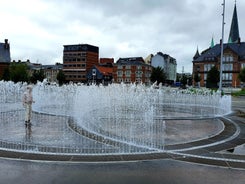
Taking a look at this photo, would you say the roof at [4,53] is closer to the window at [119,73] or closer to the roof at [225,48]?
the window at [119,73]

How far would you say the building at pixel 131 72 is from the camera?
348 feet

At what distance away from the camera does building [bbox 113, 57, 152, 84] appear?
348ft

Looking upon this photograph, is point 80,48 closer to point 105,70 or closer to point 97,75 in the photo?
point 105,70

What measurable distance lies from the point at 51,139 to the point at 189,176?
488 centimetres

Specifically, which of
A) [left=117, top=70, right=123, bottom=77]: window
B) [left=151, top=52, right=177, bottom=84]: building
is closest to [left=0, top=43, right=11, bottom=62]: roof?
[left=117, top=70, right=123, bottom=77]: window

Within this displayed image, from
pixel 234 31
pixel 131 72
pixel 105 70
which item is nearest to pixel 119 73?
pixel 131 72

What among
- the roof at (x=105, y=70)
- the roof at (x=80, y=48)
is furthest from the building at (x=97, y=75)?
the roof at (x=80, y=48)

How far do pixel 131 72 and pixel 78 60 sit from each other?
25587mm

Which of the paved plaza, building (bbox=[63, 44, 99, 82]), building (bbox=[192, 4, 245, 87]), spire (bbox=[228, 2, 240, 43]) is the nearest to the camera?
the paved plaza

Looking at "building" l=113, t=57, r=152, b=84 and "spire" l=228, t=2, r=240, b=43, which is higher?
"spire" l=228, t=2, r=240, b=43

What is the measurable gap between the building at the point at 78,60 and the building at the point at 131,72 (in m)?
14.7

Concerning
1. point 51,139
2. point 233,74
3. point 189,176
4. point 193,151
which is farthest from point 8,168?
point 233,74

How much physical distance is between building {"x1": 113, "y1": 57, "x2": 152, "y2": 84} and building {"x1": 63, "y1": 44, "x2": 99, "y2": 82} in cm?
1471

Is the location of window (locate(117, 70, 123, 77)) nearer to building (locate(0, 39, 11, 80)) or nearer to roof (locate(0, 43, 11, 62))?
building (locate(0, 39, 11, 80))
